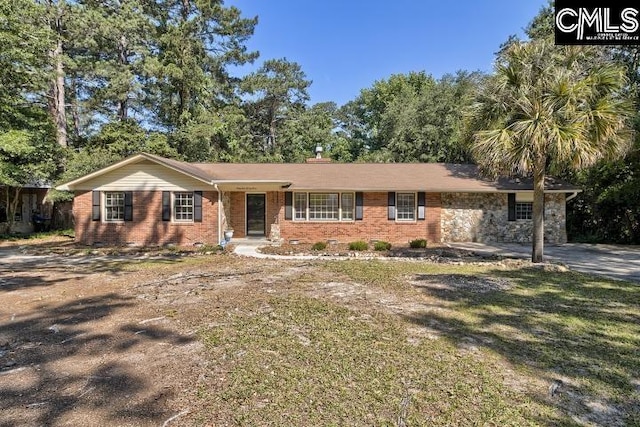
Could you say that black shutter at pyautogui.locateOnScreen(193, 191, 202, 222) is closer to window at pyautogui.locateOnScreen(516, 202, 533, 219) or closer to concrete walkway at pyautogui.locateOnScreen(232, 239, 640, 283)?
concrete walkway at pyautogui.locateOnScreen(232, 239, 640, 283)

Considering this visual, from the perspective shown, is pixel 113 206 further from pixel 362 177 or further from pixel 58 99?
pixel 58 99

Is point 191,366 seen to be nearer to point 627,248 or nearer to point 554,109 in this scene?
point 554,109

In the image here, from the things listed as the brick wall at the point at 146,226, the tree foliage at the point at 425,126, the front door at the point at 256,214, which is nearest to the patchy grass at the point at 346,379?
the brick wall at the point at 146,226

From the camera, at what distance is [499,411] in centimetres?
298

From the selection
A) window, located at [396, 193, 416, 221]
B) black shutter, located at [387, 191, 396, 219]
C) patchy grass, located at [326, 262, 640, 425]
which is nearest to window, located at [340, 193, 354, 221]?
black shutter, located at [387, 191, 396, 219]

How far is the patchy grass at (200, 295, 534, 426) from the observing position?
2.93 metres

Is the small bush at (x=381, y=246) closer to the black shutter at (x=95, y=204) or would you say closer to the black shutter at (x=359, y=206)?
the black shutter at (x=359, y=206)

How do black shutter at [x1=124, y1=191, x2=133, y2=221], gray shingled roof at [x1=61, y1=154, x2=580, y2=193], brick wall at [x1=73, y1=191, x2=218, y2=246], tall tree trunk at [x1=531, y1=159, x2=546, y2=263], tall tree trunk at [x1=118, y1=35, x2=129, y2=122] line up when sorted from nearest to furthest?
tall tree trunk at [x1=531, y1=159, x2=546, y2=263] < brick wall at [x1=73, y1=191, x2=218, y2=246] < black shutter at [x1=124, y1=191, x2=133, y2=221] < gray shingled roof at [x1=61, y1=154, x2=580, y2=193] < tall tree trunk at [x1=118, y1=35, x2=129, y2=122]

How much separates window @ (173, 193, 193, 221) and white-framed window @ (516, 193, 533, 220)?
1291 cm

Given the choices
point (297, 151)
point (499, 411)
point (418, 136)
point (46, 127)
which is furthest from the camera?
point (297, 151)

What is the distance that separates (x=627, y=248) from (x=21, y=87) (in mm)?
26927

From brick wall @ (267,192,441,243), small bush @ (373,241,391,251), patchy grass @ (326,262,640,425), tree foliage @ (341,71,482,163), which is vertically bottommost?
patchy grass @ (326,262,640,425)

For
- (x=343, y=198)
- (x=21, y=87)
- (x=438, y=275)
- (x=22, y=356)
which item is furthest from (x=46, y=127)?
(x=438, y=275)

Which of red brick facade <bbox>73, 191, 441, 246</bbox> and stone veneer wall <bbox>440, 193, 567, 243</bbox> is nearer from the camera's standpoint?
red brick facade <bbox>73, 191, 441, 246</bbox>
